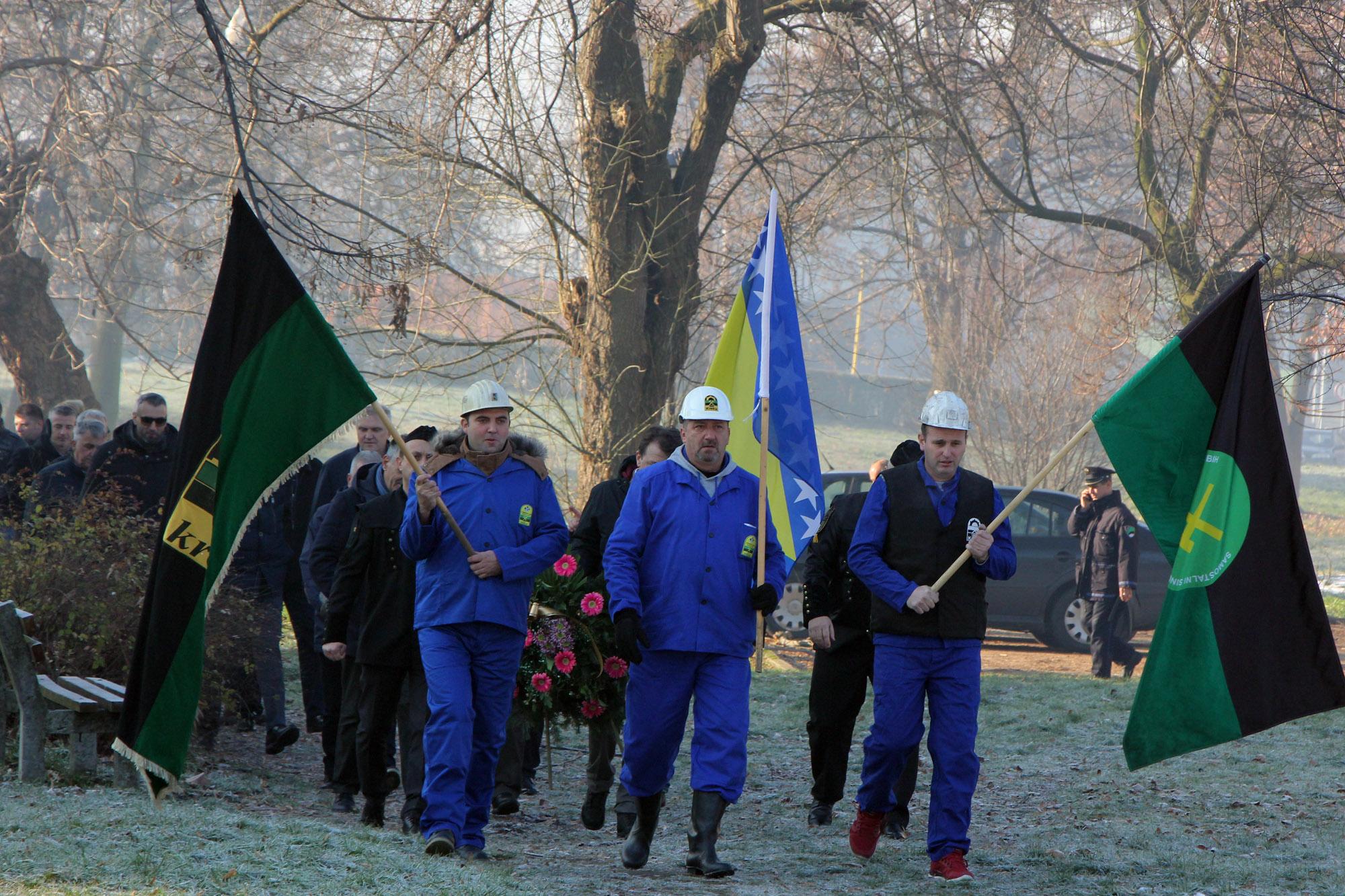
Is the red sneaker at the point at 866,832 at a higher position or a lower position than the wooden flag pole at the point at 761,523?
lower

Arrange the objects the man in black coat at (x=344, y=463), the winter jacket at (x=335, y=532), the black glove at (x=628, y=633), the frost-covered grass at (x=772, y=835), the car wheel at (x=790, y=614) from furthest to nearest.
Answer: the car wheel at (x=790, y=614) → the man in black coat at (x=344, y=463) → the winter jacket at (x=335, y=532) → the black glove at (x=628, y=633) → the frost-covered grass at (x=772, y=835)

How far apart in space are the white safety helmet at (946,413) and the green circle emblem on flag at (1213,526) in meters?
1.07

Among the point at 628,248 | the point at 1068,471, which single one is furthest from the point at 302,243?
the point at 1068,471

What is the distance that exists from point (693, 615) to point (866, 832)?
1.46m

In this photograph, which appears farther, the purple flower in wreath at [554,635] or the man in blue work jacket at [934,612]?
the purple flower in wreath at [554,635]

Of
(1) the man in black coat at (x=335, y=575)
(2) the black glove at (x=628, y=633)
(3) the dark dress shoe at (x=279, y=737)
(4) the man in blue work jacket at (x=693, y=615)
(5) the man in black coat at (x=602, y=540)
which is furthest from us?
(3) the dark dress shoe at (x=279, y=737)

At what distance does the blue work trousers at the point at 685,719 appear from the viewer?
250 inches

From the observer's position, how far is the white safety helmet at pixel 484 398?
6.77 m

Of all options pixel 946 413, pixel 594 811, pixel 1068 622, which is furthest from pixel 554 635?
pixel 1068 622

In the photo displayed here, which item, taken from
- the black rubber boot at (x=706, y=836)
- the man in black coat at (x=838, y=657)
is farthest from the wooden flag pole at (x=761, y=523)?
the black rubber boot at (x=706, y=836)

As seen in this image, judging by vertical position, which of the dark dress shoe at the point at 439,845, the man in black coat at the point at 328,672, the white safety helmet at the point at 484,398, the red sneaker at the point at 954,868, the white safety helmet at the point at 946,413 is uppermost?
the white safety helmet at the point at 946,413

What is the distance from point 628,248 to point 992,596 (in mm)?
5559

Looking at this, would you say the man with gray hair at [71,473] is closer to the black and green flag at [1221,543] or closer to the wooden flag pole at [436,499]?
the wooden flag pole at [436,499]

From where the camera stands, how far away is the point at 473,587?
6.57m
